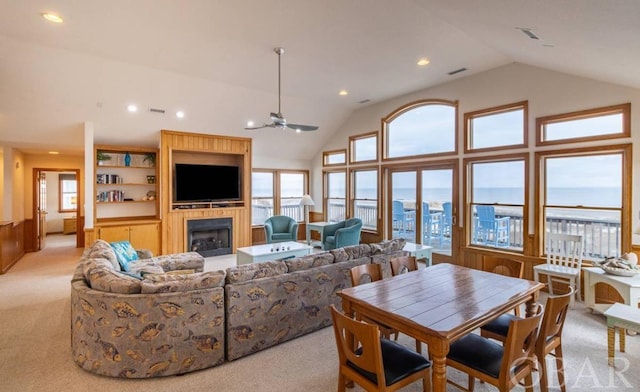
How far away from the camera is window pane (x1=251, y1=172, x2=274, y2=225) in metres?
8.68

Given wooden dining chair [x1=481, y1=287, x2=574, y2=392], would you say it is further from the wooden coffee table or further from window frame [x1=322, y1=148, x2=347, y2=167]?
window frame [x1=322, y1=148, x2=347, y2=167]

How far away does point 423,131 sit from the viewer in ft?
21.4

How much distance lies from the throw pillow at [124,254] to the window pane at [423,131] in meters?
5.45

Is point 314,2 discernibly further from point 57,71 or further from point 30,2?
point 57,71

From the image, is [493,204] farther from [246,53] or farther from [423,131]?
[246,53]

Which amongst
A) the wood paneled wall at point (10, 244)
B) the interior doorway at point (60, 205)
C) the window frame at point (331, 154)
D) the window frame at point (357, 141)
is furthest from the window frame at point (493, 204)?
the interior doorway at point (60, 205)

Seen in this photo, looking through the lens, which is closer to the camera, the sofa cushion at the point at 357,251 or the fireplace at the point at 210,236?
the sofa cushion at the point at 357,251

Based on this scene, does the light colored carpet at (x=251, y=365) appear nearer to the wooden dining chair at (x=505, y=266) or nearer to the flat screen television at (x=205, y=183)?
the wooden dining chair at (x=505, y=266)

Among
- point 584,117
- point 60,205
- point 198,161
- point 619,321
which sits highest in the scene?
point 584,117

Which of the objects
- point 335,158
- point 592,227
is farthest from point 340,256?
point 335,158

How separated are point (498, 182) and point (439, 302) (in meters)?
4.08

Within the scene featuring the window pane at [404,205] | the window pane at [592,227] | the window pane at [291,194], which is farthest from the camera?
the window pane at [291,194]

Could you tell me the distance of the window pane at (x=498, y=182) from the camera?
17.0 ft

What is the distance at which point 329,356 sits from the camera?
2.87m
